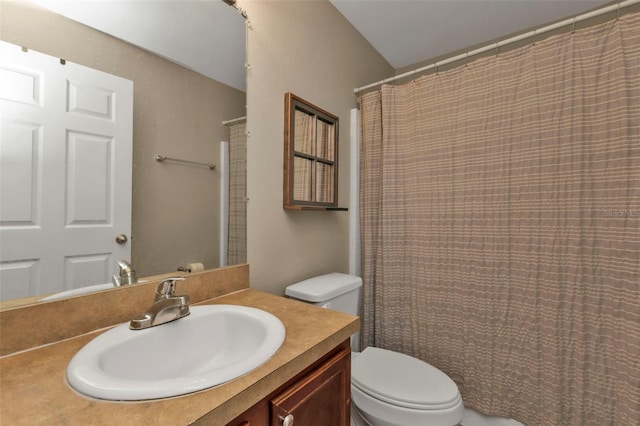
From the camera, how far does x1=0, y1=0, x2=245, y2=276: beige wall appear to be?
0.72 m

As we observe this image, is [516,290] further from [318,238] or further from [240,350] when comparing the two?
[240,350]

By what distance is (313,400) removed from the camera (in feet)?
2.28

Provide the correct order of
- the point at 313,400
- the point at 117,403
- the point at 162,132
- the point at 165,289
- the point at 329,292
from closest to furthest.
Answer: the point at 117,403 → the point at 313,400 → the point at 165,289 → the point at 162,132 → the point at 329,292

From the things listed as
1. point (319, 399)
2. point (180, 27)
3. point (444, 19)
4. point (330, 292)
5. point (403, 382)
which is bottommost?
point (403, 382)

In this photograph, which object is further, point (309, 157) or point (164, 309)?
point (309, 157)

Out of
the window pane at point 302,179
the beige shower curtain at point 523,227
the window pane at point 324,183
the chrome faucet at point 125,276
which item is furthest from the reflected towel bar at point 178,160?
the beige shower curtain at point 523,227

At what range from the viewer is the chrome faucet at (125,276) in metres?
0.80

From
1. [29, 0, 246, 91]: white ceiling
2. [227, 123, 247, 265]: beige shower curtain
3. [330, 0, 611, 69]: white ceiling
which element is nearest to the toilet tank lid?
[227, 123, 247, 265]: beige shower curtain

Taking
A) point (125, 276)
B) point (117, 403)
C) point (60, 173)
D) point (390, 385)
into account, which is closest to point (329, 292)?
point (390, 385)

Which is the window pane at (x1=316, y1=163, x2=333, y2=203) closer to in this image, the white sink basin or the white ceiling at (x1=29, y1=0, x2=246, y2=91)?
the white ceiling at (x1=29, y1=0, x2=246, y2=91)

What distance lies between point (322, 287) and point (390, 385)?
1.63 feet

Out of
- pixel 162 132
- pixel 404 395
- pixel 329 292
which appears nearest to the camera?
pixel 162 132

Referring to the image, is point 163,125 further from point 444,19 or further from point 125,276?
point 444,19

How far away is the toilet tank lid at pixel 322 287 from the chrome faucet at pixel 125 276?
66 cm
